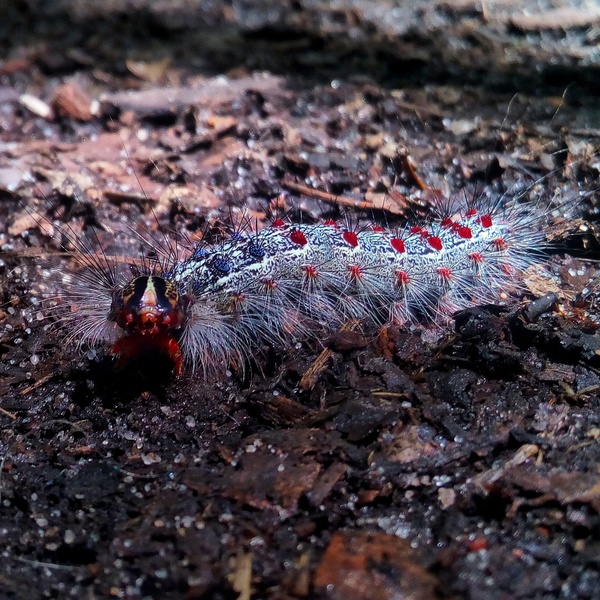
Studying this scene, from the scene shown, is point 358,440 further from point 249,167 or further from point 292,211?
point 249,167

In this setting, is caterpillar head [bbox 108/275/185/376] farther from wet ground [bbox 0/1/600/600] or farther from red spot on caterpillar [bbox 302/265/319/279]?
red spot on caterpillar [bbox 302/265/319/279]

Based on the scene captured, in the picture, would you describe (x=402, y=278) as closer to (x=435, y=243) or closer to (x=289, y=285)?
(x=435, y=243)

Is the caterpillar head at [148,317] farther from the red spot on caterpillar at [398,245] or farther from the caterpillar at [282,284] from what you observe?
the red spot on caterpillar at [398,245]

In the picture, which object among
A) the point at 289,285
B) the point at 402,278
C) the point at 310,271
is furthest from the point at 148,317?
the point at 402,278

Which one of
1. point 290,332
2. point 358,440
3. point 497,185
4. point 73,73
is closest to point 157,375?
point 290,332

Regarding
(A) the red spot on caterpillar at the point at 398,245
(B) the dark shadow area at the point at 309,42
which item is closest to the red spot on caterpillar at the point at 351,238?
(A) the red spot on caterpillar at the point at 398,245

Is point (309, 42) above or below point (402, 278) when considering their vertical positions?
above

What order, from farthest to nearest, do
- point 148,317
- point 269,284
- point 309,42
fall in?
point 309,42, point 269,284, point 148,317
